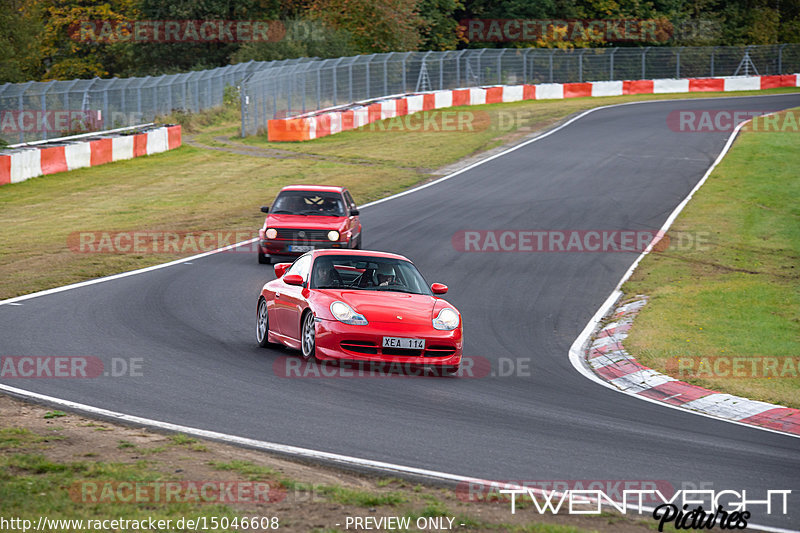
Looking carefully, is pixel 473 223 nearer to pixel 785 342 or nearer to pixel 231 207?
pixel 231 207

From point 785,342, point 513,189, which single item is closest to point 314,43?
point 513,189

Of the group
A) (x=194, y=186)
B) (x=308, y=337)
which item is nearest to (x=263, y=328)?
(x=308, y=337)

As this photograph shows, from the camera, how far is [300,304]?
1205 cm

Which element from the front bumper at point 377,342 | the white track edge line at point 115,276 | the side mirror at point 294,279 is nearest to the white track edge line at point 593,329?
the front bumper at point 377,342

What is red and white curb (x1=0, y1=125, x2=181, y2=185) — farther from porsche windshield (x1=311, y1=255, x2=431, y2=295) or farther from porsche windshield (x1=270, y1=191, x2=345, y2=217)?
porsche windshield (x1=311, y1=255, x2=431, y2=295)

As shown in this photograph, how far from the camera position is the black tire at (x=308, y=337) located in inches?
457

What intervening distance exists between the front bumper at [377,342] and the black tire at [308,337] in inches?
5.6

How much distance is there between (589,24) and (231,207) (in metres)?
48.0

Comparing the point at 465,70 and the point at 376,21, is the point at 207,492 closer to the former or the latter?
the point at 465,70

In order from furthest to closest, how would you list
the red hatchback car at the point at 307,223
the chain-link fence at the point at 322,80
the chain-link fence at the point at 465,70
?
the chain-link fence at the point at 465,70 → the chain-link fence at the point at 322,80 → the red hatchback car at the point at 307,223

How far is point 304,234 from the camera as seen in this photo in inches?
771

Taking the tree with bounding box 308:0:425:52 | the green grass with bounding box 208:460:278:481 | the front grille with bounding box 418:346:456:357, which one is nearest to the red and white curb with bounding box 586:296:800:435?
the front grille with bounding box 418:346:456:357

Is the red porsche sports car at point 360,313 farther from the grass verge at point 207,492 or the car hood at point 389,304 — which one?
the grass verge at point 207,492

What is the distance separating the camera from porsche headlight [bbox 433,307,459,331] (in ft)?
37.9
